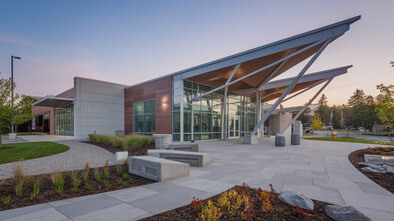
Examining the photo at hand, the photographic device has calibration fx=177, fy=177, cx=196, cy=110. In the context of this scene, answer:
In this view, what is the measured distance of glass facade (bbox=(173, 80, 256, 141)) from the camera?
19250 mm

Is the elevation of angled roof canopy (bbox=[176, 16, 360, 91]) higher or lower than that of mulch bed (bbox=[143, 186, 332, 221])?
higher

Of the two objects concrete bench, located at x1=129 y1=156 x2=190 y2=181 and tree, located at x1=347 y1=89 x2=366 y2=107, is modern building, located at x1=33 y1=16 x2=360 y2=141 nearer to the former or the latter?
concrete bench, located at x1=129 y1=156 x2=190 y2=181

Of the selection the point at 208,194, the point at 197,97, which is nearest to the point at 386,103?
the point at 208,194

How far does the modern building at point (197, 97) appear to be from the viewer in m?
15.7

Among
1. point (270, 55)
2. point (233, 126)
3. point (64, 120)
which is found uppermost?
point (270, 55)

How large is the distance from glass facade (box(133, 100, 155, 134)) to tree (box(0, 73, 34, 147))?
11.1m

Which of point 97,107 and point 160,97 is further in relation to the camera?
point 97,107

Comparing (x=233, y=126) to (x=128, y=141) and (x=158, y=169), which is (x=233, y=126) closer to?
(x=128, y=141)

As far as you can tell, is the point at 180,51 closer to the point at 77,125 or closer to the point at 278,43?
the point at 278,43

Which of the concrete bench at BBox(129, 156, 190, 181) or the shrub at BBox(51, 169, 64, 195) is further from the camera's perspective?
the concrete bench at BBox(129, 156, 190, 181)

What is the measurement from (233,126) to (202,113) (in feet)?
21.9

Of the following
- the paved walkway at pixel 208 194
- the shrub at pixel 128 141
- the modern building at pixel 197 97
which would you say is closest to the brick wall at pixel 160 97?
the modern building at pixel 197 97

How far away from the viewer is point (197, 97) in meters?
18.0

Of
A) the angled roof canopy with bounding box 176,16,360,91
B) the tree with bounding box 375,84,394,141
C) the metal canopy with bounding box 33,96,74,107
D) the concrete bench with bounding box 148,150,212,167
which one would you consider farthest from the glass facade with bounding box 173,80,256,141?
the metal canopy with bounding box 33,96,74,107
